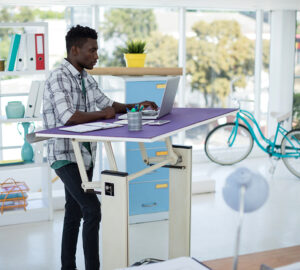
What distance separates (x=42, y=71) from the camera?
13.5ft

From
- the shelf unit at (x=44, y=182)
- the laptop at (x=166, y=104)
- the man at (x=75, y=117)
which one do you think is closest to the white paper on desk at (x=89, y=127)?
the man at (x=75, y=117)

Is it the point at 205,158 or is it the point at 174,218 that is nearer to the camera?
the point at 174,218

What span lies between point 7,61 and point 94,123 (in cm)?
181

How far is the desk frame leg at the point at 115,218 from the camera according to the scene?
225 cm

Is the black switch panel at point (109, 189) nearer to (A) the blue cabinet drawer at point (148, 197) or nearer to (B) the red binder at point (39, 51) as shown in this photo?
(A) the blue cabinet drawer at point (148, 197)

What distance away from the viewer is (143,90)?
4031 millimetres

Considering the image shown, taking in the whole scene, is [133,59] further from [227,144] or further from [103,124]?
[227,144]

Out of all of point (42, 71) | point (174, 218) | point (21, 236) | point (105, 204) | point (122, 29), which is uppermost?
point (122, 29)

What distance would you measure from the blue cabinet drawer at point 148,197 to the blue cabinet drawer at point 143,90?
706mm

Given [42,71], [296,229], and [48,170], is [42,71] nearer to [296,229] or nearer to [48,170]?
[48,170]

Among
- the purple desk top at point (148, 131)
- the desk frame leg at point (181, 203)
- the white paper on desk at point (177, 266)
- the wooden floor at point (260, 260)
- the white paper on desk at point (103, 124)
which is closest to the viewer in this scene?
the white paper on desk at point (177, 266)

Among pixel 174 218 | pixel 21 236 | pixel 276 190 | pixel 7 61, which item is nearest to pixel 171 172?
pixel 174 218

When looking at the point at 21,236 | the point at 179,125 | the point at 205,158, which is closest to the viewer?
the point at 179,125

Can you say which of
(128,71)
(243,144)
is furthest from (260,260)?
(243,144)
